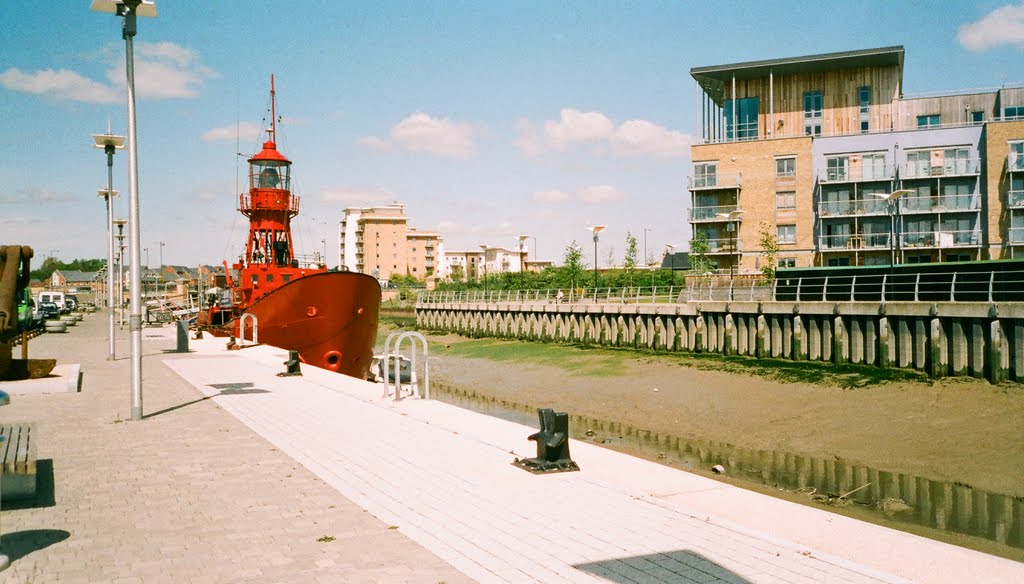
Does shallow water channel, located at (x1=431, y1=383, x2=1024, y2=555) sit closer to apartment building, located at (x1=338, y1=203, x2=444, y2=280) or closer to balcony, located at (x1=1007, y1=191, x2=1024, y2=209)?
balcony, located at (x1=1007, y1=191, x2=1024, y2=209)

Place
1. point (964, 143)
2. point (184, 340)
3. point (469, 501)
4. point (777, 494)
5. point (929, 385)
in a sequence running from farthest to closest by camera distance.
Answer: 1. point (964, 143)
2. point (184, 340)
3. point (929, 385)
4. point (777, 494)
5. point (469, 501)

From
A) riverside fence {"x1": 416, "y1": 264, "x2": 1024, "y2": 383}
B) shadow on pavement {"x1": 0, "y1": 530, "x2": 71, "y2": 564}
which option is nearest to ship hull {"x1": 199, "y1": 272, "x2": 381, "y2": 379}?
riverside fence {"x1": 416, "y1": 264, "x2": 1024, "y2": 383}

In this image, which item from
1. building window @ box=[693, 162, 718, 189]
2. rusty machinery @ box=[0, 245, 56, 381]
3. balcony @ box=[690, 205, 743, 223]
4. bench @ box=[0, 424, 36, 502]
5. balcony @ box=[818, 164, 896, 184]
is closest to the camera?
bench @ box=[0, 424, 36, 502]

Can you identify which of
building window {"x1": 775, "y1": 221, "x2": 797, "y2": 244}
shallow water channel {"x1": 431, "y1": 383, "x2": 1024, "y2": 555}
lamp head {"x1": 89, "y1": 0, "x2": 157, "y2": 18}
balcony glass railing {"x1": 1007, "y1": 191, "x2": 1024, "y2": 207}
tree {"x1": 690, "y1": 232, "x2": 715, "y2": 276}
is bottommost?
shallow water channel {"x1": 431, "y1": 383, "x2": 1024, "y2": 555}

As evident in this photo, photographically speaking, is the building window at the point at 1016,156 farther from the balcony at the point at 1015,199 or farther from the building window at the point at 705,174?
the building window at the point at 705,174

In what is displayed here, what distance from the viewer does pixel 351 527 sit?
661 centimetres

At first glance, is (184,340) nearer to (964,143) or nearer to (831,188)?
(831,188)

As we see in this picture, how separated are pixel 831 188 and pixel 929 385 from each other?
32088mm

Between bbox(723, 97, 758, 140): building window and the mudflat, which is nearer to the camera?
the mudflat

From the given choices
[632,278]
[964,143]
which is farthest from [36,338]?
[964,143]

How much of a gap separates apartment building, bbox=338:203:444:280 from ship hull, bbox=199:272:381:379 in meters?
106

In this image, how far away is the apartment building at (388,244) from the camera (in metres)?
137

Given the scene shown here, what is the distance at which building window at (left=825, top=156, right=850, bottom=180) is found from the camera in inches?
1946

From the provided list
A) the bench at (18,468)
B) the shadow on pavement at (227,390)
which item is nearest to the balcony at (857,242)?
the shadow on pavement at (227,390)
